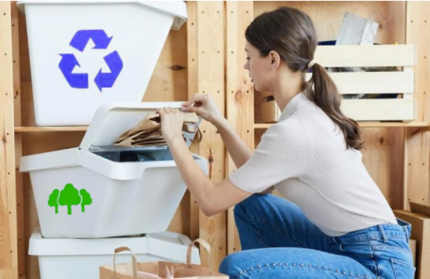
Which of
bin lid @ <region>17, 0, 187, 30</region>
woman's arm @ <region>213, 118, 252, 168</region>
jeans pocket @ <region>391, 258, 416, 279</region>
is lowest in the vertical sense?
jeans pocket @ <region>391, 258, 416, 279</region>

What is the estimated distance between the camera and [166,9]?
1.82m

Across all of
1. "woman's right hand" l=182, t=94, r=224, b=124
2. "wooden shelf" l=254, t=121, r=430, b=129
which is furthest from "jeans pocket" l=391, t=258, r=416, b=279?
"wooden shelf" l=254, t=121, r=430, b=129

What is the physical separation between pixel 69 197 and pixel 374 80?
40.7 inches

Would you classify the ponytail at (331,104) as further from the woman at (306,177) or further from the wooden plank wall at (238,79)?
the wooden plank wall at (238,79)

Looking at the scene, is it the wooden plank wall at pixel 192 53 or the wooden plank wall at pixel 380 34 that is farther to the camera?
the wooden plank wall at pixel 380 34

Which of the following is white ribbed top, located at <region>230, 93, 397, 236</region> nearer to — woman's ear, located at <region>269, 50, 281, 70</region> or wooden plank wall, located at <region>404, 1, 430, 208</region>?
woman's ear, located at <region>269, 50, 281, 70</region>

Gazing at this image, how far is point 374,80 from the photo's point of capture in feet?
6.49

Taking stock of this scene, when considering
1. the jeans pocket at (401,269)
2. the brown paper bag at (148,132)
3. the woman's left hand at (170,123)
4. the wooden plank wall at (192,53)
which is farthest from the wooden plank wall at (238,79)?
the jeans pocket at (401,269)

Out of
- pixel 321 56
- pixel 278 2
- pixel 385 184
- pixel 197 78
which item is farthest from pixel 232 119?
pixel 385 184

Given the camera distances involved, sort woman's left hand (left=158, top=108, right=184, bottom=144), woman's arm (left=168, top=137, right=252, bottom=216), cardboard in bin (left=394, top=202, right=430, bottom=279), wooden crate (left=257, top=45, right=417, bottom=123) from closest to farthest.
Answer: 1. woman's arm (left=168, top=137, right=252, bottom=216)
2. woman's left hand (left=158, top=108, right=184, bottom=144)
3. cardboard in bin (left=394, top=202, right=430, bottom=279)
4. wooden crate (left=257, top=45, right=417, bottom=123)

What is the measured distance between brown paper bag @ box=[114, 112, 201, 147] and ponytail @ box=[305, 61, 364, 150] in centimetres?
35

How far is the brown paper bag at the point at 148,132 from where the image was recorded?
151 cm

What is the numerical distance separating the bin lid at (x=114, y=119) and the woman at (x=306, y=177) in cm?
6

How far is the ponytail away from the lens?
4.57ft
